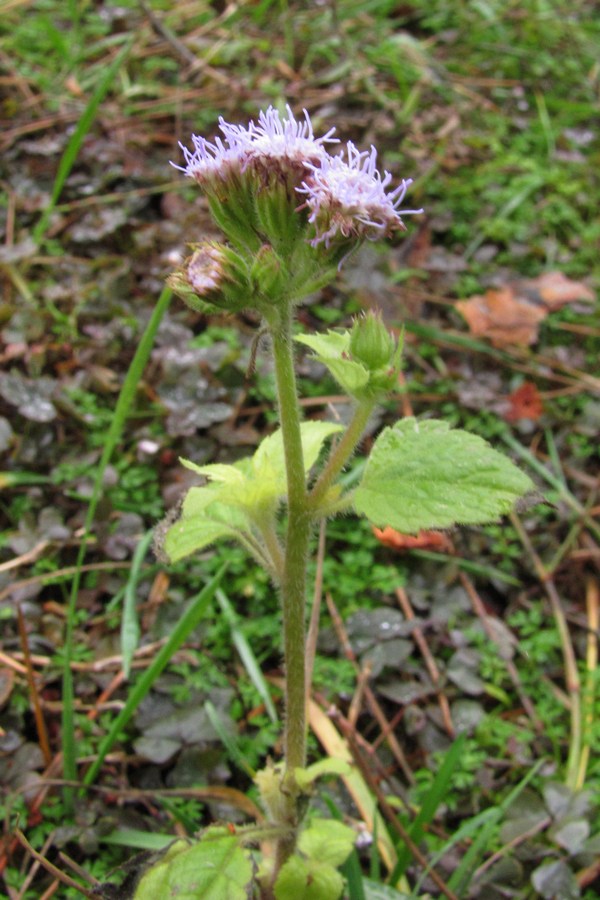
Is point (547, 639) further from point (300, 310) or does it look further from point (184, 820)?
point (300, 310)

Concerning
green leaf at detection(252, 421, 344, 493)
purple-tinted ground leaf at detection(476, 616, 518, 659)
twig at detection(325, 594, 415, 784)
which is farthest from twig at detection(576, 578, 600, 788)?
green leaf at detection(252, 421, 344, 493)

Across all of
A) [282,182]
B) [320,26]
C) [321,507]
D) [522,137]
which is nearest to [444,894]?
[321,507]

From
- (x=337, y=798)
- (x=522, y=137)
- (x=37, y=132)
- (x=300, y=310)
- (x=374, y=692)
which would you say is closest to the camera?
(x=337, y=798)

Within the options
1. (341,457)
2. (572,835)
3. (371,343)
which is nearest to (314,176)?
(371,343)

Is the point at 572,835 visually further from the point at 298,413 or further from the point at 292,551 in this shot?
the point at 298,413

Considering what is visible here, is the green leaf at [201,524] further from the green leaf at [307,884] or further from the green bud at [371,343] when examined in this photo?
the green leaf at [307,884]

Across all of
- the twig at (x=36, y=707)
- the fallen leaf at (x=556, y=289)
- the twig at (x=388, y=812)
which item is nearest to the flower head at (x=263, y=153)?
the twig at (x=36, y=707)
